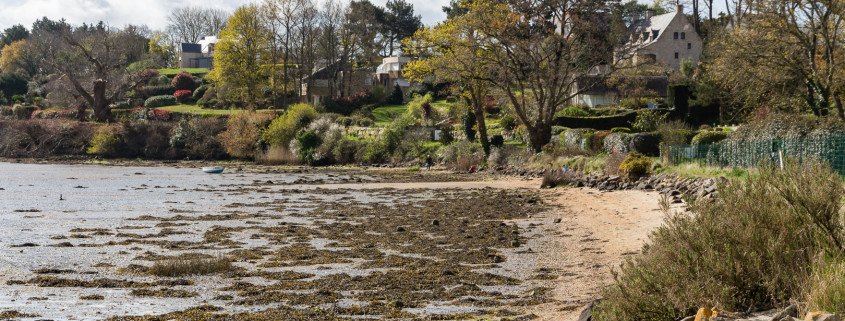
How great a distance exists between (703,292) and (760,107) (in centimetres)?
3083

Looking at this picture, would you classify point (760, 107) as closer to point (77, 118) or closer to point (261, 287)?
point (261, 287)

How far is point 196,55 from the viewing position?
13988 cm

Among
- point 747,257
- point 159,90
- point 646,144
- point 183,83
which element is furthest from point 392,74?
point 747,257

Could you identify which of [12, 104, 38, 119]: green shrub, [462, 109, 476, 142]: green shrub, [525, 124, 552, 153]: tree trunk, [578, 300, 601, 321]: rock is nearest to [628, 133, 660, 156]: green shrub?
[525, 124, 552, 153]: tree trunk

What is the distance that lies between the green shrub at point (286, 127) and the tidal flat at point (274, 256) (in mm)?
34279

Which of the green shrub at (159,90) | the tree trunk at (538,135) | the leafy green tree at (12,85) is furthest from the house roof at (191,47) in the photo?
the tree trunk at (538,135)

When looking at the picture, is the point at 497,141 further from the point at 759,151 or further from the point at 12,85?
the point at 12,85

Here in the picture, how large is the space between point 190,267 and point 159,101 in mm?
88415

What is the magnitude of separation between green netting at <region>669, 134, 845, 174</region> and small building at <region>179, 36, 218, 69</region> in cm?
11837

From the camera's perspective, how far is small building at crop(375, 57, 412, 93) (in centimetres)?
10418

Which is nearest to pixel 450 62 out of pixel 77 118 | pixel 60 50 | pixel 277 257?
pixel 277 257

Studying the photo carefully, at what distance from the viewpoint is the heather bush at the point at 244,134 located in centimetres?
6812

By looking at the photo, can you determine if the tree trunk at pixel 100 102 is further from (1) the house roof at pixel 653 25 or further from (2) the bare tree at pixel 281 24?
(1) the house roof at pixel 653 25

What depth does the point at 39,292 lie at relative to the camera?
11.8 meters
